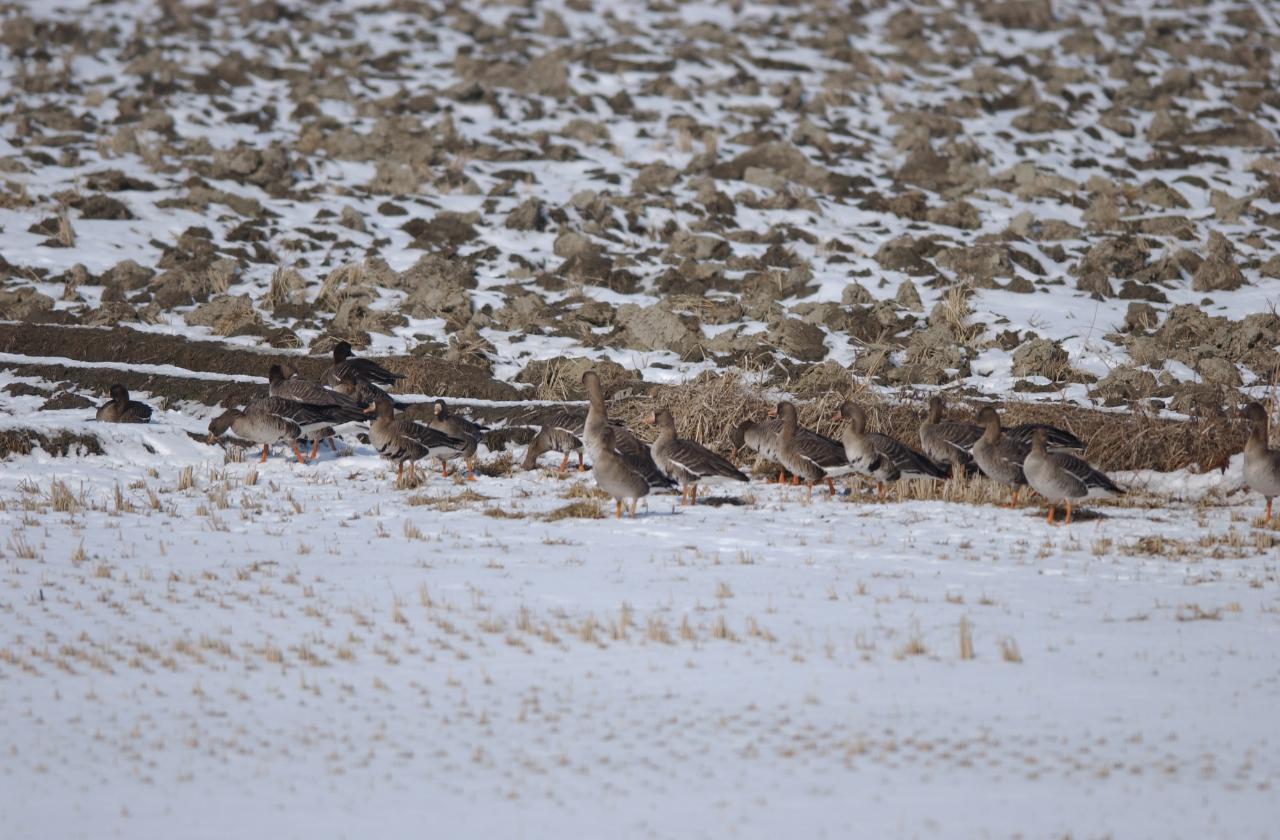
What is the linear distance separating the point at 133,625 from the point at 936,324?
59.6 feet

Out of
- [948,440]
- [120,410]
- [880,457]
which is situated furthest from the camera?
[120,410]

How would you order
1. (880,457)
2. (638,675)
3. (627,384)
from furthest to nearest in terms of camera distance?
(627,384) < (880,457) < (638,675)

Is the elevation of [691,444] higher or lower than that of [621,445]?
→ higher

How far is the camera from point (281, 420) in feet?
59.9

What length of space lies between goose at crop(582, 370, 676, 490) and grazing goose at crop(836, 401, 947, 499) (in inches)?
90.6

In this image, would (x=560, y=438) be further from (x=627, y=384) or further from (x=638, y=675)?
(x=638, y=675)

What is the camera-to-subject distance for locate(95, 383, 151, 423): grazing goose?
64.8ft

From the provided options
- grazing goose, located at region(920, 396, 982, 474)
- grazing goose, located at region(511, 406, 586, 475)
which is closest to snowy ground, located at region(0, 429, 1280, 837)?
grazing goose, located at region(920, 396, 982, 474)

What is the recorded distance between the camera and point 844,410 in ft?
57.0

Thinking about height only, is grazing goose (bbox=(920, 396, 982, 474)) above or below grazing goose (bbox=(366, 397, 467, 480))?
above

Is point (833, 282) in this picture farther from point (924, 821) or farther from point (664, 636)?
point (924, 821)

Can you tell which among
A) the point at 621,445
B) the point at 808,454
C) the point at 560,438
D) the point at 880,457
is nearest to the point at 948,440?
the point at 880,457

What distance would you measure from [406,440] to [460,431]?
1.06m

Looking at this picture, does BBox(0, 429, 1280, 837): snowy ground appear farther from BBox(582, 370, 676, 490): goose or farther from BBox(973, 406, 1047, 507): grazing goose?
BBox(973, 406, 1047, 507): grazing goose
